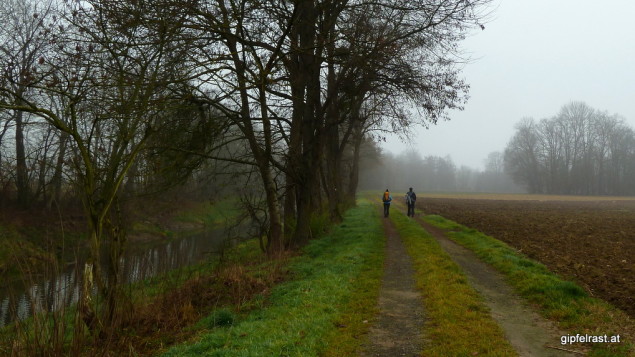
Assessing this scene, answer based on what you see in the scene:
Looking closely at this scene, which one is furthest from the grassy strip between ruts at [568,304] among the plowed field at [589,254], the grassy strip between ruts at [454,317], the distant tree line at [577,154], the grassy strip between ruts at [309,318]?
the distant tree line at [577,154]

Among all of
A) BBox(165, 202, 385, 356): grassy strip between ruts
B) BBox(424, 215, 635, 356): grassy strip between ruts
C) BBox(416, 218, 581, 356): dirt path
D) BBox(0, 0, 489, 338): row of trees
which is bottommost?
BBox(165, 202, 385, 356): grassy strip between ruts

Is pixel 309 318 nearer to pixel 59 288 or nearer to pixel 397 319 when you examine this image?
pixel 397 319

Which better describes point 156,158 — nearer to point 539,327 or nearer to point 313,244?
point 313,244

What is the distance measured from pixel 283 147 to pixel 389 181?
112 m

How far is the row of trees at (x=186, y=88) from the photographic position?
6918 mm

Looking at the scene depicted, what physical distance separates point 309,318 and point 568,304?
4.12 meters

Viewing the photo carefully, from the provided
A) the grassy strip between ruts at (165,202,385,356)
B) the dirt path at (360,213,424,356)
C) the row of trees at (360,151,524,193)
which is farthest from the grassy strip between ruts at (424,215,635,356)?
the row of trees at (360,151,524,193)

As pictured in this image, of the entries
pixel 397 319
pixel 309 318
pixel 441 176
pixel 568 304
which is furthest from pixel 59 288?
pixel 441 176

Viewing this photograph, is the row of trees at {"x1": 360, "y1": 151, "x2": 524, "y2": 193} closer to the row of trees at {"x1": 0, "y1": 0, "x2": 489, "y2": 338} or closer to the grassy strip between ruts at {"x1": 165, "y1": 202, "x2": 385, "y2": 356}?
the row of trees at {"x1": 0, "y1": 0, "x2": 489, "y2": 338}

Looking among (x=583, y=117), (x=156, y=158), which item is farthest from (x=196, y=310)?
(x=583, y=117)

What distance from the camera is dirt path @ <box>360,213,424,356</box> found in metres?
4.98

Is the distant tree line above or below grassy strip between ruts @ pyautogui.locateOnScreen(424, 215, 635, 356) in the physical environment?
above

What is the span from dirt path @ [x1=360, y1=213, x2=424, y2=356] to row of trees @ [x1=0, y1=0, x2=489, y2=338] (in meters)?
4.39

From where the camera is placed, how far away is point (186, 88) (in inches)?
374
